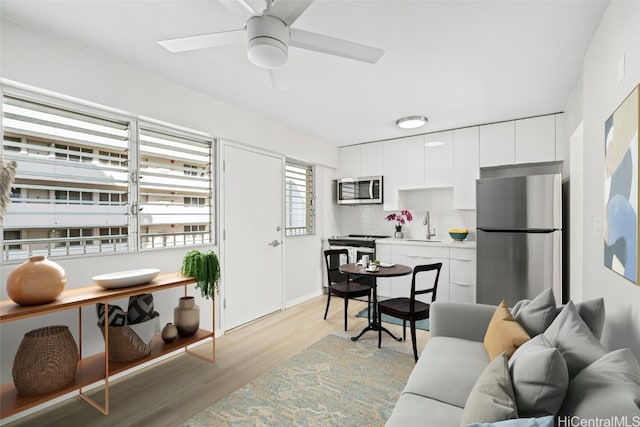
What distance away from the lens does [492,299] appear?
11.7 feet

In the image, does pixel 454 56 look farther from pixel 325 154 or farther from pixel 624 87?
pixel 325 154

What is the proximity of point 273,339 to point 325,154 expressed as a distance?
2910mm

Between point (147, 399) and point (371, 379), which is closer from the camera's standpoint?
point (147, 399)

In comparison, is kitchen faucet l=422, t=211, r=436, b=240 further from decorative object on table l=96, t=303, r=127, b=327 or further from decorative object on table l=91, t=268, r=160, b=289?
decorative object on table l=96, t=303, r=127, b=327

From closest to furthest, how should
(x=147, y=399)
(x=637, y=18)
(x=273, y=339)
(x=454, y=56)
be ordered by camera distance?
(x=637, y=18), (x=147, y=399), (x=454, y=56), (x=273, y=339)

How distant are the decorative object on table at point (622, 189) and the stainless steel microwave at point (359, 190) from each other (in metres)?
3.28

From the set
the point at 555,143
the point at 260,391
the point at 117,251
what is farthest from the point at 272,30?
the point at 555,143

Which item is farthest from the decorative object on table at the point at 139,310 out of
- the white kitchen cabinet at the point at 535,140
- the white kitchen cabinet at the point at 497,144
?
the white kitchen cabinet at the point at 535,140

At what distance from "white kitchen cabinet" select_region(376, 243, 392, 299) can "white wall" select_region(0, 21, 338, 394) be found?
2.12 m

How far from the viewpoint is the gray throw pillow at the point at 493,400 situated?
36.9 inches

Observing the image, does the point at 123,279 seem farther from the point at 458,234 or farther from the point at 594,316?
the point at 458,234

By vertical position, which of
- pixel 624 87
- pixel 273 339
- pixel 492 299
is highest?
pixel 624 87

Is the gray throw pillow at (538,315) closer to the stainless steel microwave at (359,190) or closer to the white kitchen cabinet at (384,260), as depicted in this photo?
the white kitchen cabinet at (384,260)

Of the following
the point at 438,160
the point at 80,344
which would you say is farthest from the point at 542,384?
the point at 438,160
